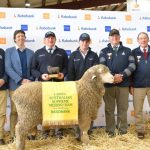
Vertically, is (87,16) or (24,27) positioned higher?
(87,16)

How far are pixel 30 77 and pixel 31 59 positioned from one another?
0.34 m

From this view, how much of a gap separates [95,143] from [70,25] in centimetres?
271

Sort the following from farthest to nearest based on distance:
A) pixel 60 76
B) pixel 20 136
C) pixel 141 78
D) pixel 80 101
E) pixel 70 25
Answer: pixel 70 25 < pixel 141 78 < pixel 60 76 < pixel 80 101 < pixel 20 136

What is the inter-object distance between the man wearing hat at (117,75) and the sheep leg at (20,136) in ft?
5.98

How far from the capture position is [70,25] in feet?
22.7

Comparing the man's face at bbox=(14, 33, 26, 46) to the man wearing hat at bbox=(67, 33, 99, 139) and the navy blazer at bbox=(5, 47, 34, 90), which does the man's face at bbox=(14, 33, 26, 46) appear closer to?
the navy blazer at bbox=(5, 47, 34, 90)

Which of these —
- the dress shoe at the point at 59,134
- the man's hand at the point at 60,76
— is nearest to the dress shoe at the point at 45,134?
the dress shoe at the point at 59,134

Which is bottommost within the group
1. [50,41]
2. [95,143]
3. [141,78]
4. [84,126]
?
[95,143]

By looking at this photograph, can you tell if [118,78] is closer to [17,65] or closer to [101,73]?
[101,73]

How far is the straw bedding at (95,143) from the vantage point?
17.5 feet

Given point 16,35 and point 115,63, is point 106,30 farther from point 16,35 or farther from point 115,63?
point 16,35

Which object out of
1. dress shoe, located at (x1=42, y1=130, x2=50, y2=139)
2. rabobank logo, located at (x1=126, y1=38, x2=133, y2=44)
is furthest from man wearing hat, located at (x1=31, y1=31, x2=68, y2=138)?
rabobank logo, located at (x1=126, y1=38, x2=133, y2=44)

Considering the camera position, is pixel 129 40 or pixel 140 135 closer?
pixel 140 135

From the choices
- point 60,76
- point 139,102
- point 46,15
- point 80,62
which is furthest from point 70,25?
point 139,102
